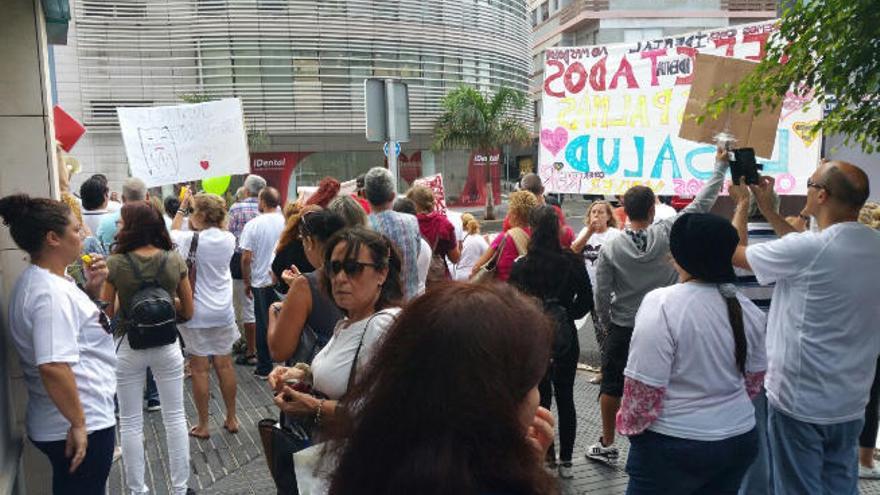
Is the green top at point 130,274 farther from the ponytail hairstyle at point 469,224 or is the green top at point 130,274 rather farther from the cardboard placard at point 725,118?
the ponytail hairstyle at point 469,224

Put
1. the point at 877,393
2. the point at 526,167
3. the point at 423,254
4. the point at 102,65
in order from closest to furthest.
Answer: the point at 877,393
the point at 423,254
the point at 102,65
the point at 526,167

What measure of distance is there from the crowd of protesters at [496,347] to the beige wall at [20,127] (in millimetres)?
496

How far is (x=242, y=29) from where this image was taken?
26.6 metres

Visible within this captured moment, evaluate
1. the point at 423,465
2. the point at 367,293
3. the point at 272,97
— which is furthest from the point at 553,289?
the point at 272,97

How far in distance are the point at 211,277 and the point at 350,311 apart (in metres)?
3.19

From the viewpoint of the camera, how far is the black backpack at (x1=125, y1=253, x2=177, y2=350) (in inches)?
159

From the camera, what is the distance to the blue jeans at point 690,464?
9.16 ft

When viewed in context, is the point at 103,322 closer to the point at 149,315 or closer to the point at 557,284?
the point at 149,315

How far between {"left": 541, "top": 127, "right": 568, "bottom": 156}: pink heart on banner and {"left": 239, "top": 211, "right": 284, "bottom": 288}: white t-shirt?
327 centimetres

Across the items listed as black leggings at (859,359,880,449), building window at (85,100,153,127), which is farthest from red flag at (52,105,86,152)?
building window at (85,100,153,127)

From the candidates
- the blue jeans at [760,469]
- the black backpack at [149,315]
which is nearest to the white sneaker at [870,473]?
the blue jeans at [760,469]

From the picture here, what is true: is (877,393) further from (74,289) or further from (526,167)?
(526,167)

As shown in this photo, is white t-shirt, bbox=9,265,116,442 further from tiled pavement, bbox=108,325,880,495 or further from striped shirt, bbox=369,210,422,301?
striped shirt, bbox=369,210,422,301

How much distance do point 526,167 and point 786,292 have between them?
35.0 m
